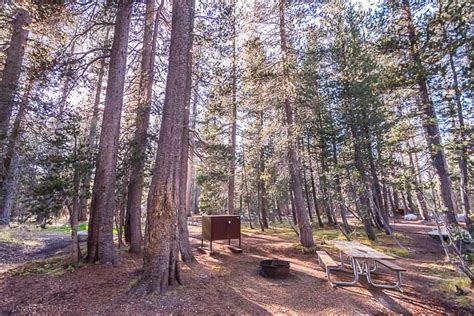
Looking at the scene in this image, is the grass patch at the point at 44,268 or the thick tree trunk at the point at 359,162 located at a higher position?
the thick tree trunk at the point at 359,162

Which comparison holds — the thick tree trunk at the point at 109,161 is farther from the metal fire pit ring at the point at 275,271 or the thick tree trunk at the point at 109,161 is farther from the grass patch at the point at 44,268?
the metal fire pit ring at the point at 275,271

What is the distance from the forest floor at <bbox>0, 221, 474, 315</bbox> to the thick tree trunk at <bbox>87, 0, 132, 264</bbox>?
1.79 feet

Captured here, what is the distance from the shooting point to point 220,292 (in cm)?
499

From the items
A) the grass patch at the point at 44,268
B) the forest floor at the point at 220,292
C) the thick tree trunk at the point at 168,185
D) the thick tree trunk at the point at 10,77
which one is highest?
the thick tree trunk at the point at 10,77

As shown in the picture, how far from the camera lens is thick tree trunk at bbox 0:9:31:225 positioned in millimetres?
6555

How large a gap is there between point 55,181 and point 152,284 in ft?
10.3

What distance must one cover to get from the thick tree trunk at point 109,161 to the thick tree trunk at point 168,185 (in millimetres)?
2162

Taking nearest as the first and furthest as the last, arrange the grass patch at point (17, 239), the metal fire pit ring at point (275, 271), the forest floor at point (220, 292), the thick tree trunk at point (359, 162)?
1. the forest floor at point (220, 292)
2. the metal fire pit ring at point (275, 271)
3. the grass patch at point (17, 239)
4. the thick tree trunk at point (359, 162)

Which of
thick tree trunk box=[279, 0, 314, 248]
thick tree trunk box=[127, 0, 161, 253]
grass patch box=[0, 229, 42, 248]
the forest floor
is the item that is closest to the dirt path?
grass patch box=[0, 229, 42, 248]

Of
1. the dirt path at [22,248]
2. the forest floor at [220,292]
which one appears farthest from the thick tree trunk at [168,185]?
the dirt path at [22,248]

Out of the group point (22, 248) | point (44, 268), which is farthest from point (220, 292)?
point (22, 248)

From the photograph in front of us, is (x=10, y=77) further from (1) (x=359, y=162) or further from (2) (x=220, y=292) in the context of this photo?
(1) (x=359, y=162)

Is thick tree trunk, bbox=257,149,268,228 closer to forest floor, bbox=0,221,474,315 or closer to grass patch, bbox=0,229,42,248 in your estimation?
forest floor, bbox=0,221,474,315

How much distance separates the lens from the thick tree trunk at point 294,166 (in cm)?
902
